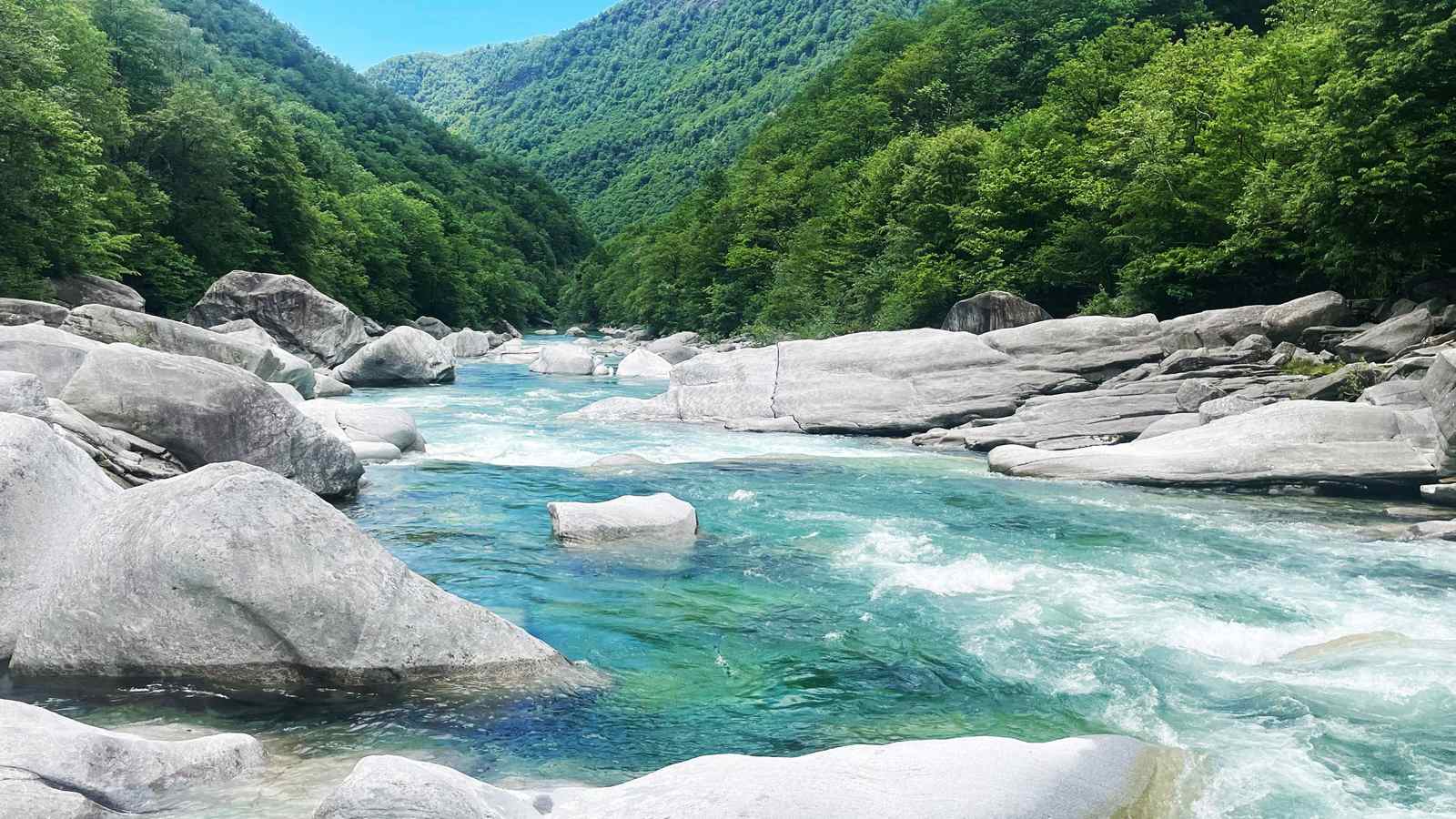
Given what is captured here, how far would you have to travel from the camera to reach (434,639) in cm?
637

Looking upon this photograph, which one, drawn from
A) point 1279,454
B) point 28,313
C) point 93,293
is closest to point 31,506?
point 1279,454

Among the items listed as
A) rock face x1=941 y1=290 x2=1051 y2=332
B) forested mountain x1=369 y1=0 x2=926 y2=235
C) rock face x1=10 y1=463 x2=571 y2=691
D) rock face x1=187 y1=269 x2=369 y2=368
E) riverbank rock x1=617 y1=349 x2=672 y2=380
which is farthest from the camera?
forested mountain x1=369 y1=0 x2=926 y2=235

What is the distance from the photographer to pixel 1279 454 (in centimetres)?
1414

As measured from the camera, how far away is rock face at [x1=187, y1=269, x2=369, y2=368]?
34.2 m

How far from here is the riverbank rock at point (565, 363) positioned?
39.8m

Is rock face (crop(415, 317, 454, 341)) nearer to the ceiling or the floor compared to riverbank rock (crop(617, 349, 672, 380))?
nearer to the ceiling

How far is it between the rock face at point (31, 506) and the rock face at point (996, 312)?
26.4 m

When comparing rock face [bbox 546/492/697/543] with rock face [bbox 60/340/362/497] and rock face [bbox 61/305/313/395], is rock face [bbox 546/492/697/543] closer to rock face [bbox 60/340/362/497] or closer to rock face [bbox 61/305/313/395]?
rock face [bbox 60/340/362/497]

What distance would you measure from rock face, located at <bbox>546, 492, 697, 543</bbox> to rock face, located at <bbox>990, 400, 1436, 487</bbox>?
7.52 metres

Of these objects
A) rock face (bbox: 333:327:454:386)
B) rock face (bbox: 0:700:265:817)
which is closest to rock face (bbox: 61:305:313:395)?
rock face (bbox: 333:327:454:386)

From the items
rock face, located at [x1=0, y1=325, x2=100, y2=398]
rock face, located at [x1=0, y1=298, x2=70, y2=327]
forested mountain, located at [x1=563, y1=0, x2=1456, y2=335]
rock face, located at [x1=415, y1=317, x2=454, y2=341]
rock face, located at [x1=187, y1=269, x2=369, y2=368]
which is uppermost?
forested mountain, located at [x1=563, y1=0, x2=1456, y2=335]

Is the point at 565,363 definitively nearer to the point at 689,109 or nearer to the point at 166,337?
the point at 166,337

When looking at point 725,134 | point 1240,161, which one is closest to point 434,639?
point 1240,161

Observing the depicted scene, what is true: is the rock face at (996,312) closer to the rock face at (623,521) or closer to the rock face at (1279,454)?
the rock face at (1279,454)
